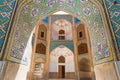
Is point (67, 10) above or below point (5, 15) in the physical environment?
above

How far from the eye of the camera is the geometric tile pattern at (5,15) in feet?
6.83

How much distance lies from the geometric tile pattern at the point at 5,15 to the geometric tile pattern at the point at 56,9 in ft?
0.59

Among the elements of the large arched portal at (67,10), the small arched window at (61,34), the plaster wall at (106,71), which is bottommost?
the plaster wall at (106,71)

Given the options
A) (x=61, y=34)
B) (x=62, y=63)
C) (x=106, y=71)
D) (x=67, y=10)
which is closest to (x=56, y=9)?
(x=67, y=10)

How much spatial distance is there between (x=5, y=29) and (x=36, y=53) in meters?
8.98

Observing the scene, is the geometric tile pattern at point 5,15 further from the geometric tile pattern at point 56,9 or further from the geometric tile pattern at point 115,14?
the geometric tile pattern at point 115,14

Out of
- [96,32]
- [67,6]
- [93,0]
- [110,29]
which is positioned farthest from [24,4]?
[110,29]

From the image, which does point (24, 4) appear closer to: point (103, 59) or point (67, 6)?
point (67, 6)

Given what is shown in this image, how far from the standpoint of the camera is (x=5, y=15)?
221 centimetres

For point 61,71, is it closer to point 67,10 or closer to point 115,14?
point 67,10

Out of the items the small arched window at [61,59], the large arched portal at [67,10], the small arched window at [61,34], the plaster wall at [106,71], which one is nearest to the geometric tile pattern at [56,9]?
the large arched portal at [67,10]

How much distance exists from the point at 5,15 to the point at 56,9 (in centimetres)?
125

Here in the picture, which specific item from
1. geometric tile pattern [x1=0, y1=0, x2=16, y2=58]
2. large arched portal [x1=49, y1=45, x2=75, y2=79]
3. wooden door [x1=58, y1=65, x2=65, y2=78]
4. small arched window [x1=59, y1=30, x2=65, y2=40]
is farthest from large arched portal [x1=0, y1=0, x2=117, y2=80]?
small arched window [x1=59, y1=30, x2=65, y2=40]

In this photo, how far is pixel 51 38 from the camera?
12203mm
